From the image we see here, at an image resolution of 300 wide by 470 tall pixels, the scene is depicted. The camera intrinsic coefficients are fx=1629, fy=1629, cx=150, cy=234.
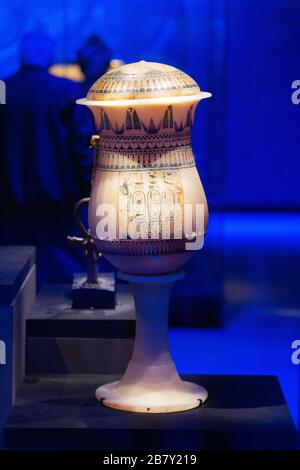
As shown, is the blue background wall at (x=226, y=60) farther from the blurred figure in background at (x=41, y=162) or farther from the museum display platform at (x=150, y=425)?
the museum display platform at (x=150, y=425)

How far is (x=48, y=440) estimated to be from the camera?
3541mm

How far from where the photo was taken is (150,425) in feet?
11.7

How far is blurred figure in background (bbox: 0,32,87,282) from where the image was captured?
4.09 m

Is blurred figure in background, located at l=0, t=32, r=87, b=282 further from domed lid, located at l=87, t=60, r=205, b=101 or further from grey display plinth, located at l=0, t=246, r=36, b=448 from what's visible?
domed lid, located at l=87, t=60, r=205, b=101

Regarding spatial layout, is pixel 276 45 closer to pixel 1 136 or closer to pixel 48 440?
pixel 1 136

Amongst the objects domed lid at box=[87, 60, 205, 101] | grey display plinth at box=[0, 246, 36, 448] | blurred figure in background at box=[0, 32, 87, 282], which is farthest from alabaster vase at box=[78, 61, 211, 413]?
blurred figure in background at box=[0, 32, 87, 282]

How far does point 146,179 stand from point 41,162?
652mm

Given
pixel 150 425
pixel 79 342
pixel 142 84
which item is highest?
pixel 142 84

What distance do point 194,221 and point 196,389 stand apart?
412 millimetres

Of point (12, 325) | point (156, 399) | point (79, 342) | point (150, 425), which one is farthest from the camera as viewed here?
point (79, 342)

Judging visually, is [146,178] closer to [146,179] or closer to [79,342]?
[146,179]

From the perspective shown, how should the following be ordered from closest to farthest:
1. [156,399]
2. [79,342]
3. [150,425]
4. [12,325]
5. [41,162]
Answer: [150,425] < [156,399] < [12,325] < [79,342] < [41,162]

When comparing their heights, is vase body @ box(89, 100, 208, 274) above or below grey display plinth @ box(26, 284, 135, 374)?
above

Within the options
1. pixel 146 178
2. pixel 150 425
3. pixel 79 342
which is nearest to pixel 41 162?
pixel 79 342
